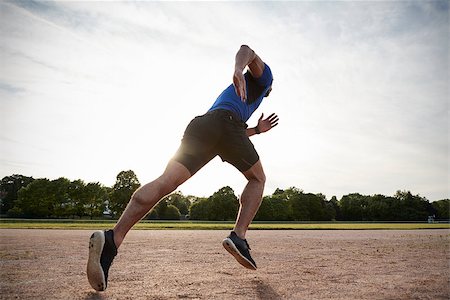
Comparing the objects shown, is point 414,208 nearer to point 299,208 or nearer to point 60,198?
point 299,208

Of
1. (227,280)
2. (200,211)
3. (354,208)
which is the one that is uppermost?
(354,208)

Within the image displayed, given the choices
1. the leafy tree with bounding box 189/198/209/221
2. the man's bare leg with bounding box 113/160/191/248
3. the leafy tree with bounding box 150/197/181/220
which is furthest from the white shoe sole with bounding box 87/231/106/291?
the leafy tree with bounding box 189/198/209/221

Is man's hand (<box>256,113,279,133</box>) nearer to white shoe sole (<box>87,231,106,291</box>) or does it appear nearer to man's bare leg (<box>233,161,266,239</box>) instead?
man's bare leg (<box>233,161,266,239</box>)

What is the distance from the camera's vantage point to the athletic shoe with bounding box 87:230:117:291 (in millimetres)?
2715

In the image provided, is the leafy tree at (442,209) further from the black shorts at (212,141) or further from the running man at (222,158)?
the black shorts at (212,141)

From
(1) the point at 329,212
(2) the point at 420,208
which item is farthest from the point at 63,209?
(2) the point at 420,208

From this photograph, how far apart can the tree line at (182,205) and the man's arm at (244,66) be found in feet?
196

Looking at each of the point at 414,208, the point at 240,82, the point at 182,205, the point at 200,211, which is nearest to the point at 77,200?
the point at 200,211

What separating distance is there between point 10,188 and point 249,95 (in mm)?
100242

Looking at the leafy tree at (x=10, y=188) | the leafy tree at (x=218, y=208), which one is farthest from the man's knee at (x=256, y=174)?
the leafy tree at (x=10, y=188)

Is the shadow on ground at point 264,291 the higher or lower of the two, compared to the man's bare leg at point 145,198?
lower

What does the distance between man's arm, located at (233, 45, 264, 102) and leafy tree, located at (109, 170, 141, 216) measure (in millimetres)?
63306

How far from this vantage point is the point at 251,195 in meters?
3.58

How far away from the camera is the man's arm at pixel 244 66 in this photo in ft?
9.60
